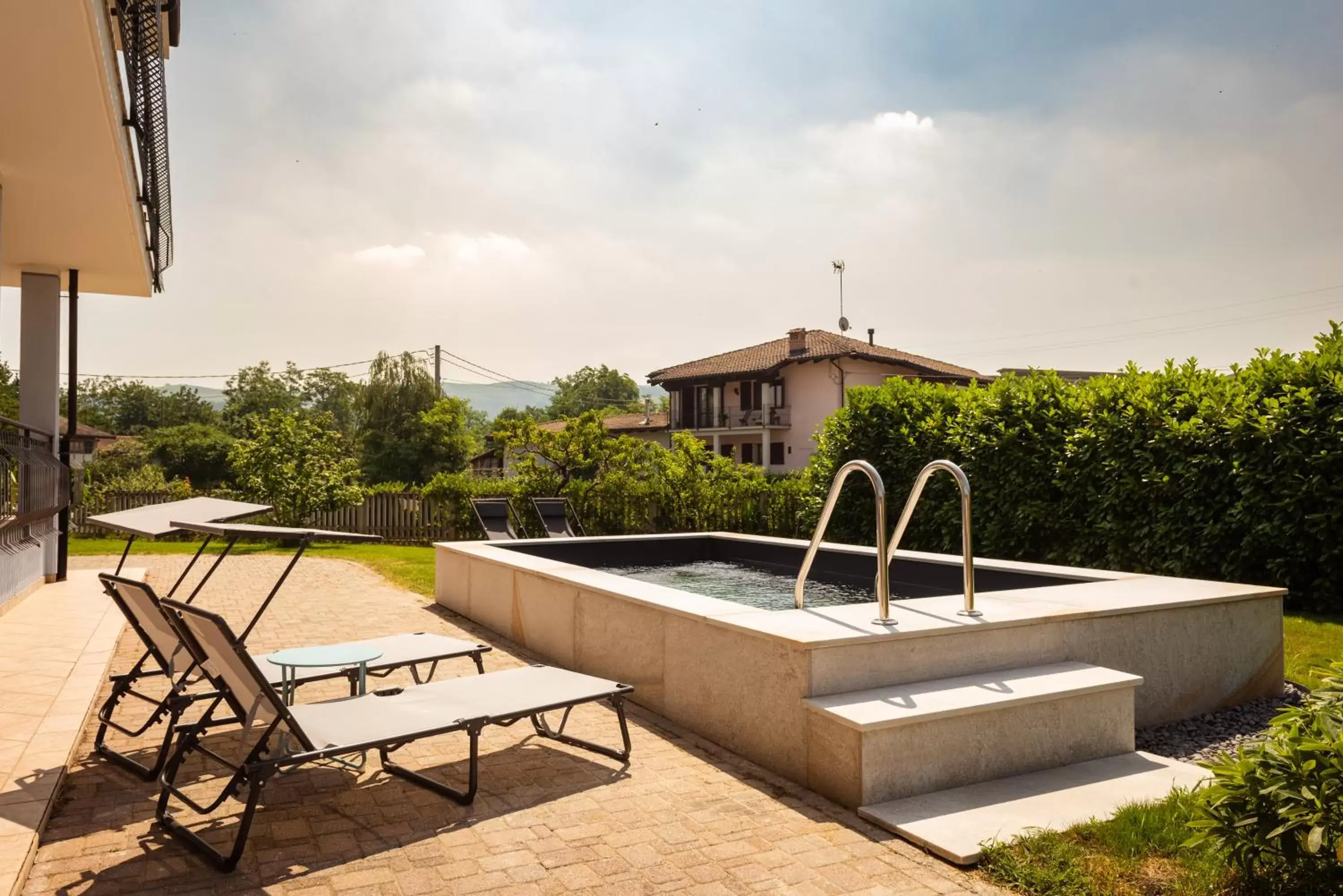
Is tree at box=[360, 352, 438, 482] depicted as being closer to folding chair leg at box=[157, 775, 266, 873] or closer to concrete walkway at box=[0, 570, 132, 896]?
concrete walkway at box=[0, 570, 132, 896]

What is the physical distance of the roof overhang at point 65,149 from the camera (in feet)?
15.3

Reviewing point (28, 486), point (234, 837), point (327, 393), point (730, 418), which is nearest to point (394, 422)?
point (730, 418)

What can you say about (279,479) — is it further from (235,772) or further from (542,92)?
(235,772)

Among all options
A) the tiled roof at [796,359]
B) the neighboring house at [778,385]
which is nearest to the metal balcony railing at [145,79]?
the neighboring house at [778,385]

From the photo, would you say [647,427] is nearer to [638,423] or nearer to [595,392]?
[638,423]

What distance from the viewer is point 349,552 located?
16.7m

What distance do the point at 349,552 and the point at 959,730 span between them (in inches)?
588

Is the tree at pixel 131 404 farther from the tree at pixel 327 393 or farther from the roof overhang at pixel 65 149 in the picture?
the roof overhang at pixel 65 149

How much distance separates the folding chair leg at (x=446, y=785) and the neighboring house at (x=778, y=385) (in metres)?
34.5

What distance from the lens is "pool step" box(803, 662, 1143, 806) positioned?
3723 millimetres

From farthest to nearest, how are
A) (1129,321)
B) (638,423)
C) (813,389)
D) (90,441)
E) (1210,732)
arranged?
(1129,321)
(638,423)
(90,441)
(813,389)
(1210,732)

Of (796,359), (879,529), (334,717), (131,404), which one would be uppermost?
(131,404)

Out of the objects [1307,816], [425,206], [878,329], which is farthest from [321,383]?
[1307,816]

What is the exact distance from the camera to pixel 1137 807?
3.53 metres
